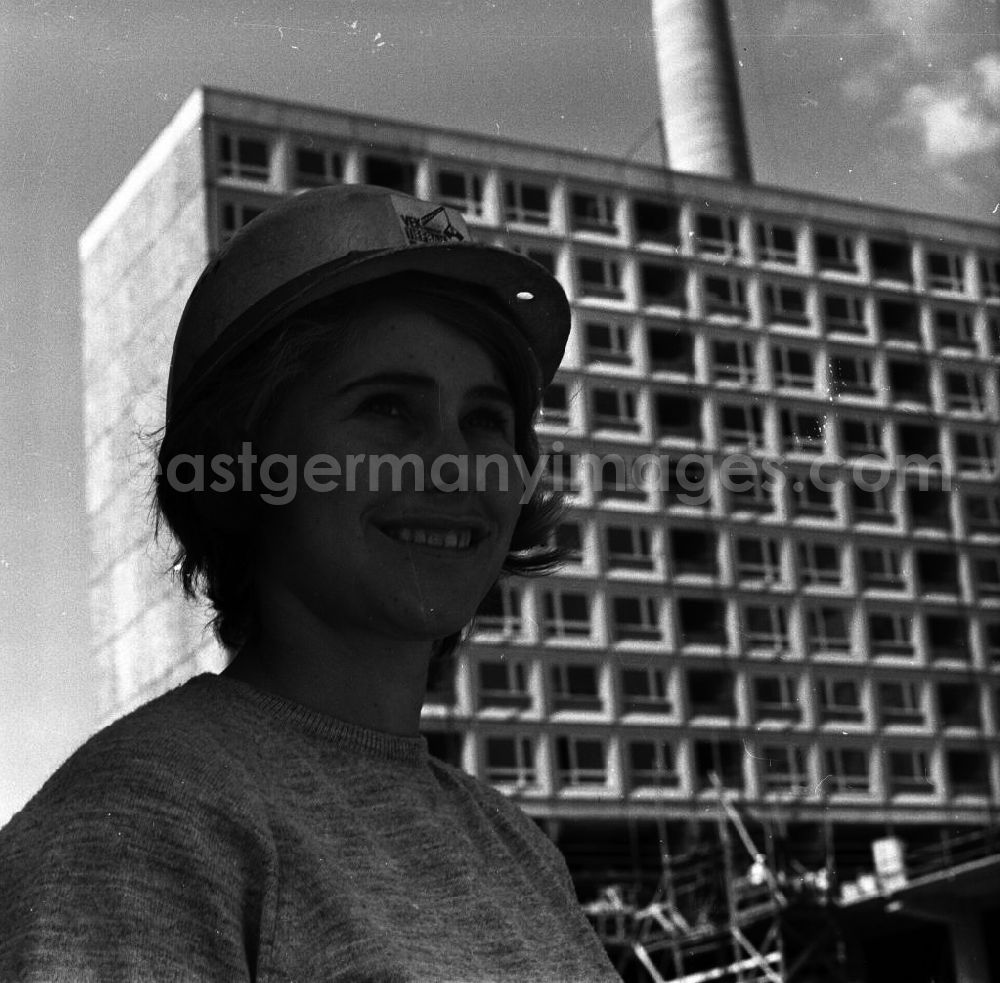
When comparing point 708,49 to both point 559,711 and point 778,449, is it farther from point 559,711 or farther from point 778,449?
point 778,449

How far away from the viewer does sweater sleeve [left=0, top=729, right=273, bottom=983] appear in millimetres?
743

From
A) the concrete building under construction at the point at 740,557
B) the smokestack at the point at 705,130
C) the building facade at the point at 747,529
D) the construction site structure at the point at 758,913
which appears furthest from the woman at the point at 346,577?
the building facade at the point at 747,529

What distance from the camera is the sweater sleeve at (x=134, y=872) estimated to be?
743 mm

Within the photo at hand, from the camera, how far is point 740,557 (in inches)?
1183

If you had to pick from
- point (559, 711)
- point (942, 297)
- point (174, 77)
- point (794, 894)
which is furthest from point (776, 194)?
point (174, 77)

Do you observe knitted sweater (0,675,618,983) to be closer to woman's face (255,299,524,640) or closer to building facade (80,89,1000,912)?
woman's face (255,299,524,640)

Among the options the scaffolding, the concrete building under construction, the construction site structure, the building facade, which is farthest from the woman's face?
the building facade

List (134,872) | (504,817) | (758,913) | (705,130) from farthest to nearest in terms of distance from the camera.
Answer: (705,130)
(758,913)
(504,817)
(134,872)

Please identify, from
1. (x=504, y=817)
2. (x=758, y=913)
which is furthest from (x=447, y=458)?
(x=758, y=913)

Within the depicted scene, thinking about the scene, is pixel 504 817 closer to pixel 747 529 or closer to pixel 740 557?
pixel 740 557

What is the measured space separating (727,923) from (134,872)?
25.0 meters

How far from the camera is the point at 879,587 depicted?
101 ft

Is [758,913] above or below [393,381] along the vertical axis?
above

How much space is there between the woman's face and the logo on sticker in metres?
0.04
